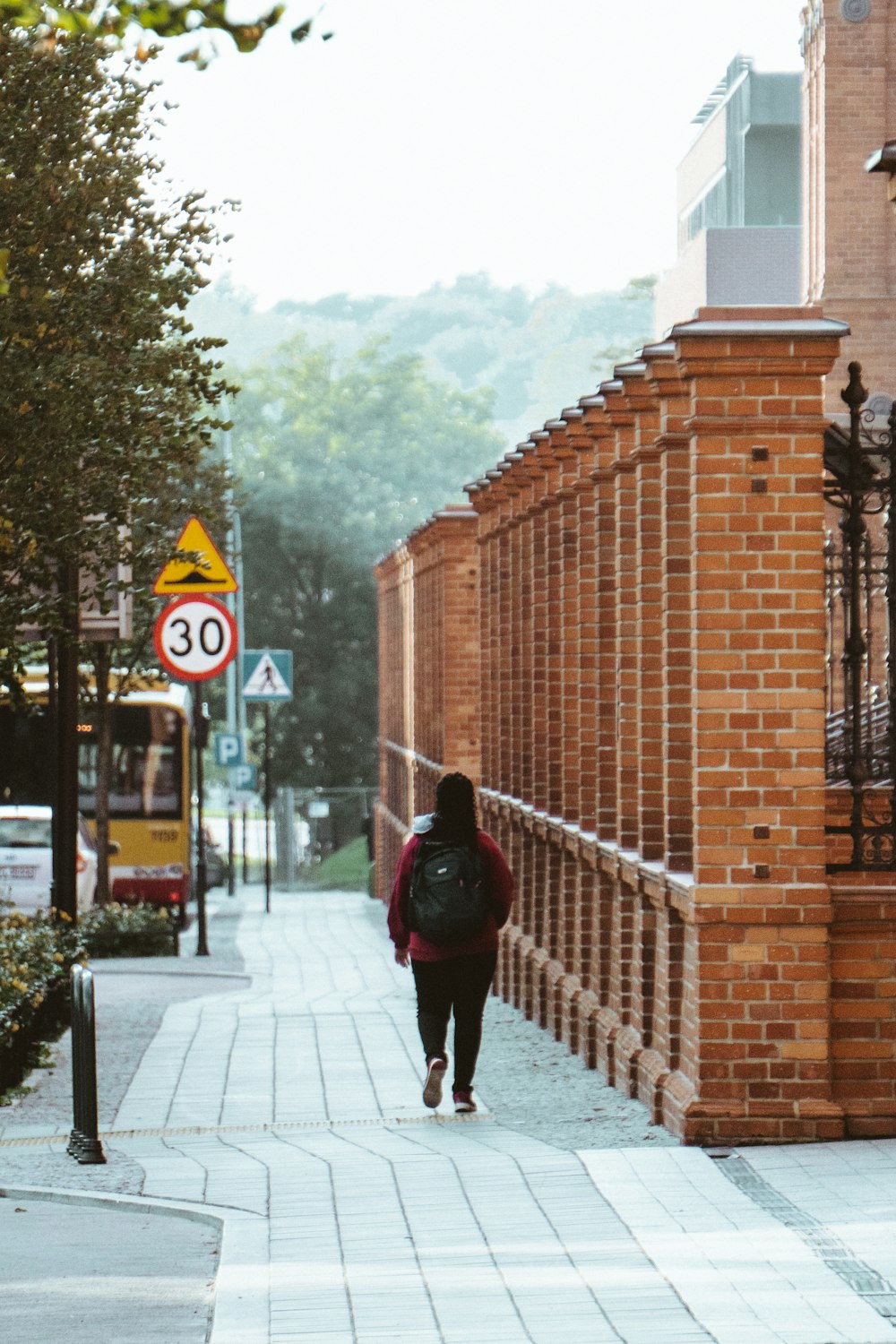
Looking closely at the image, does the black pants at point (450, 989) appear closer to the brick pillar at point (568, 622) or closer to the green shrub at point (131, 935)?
the brick pillar at point (568, 622)

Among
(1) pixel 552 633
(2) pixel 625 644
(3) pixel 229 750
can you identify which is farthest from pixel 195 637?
(3) pixel 229 750

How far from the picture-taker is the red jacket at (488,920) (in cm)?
1040

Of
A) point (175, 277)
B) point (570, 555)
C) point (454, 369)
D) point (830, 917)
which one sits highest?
point (454, 369)

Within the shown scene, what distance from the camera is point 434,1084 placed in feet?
33.1

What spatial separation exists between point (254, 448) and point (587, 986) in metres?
74.0

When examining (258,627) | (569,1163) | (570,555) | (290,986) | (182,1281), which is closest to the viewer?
(182,1281)

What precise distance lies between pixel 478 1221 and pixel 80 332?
227 inches

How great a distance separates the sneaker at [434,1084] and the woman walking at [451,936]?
0.47 feet

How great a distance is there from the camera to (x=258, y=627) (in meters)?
66.5

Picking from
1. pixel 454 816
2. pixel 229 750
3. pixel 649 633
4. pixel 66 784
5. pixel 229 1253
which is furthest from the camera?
pixel 229 750

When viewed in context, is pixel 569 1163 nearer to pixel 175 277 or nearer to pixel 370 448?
pixel 175 277

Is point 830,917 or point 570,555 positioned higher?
point 570,555

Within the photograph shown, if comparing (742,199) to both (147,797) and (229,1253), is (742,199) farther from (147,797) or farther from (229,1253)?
(229,1253)

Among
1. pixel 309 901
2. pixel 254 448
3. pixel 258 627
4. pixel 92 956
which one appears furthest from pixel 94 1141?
pixel 254 448
